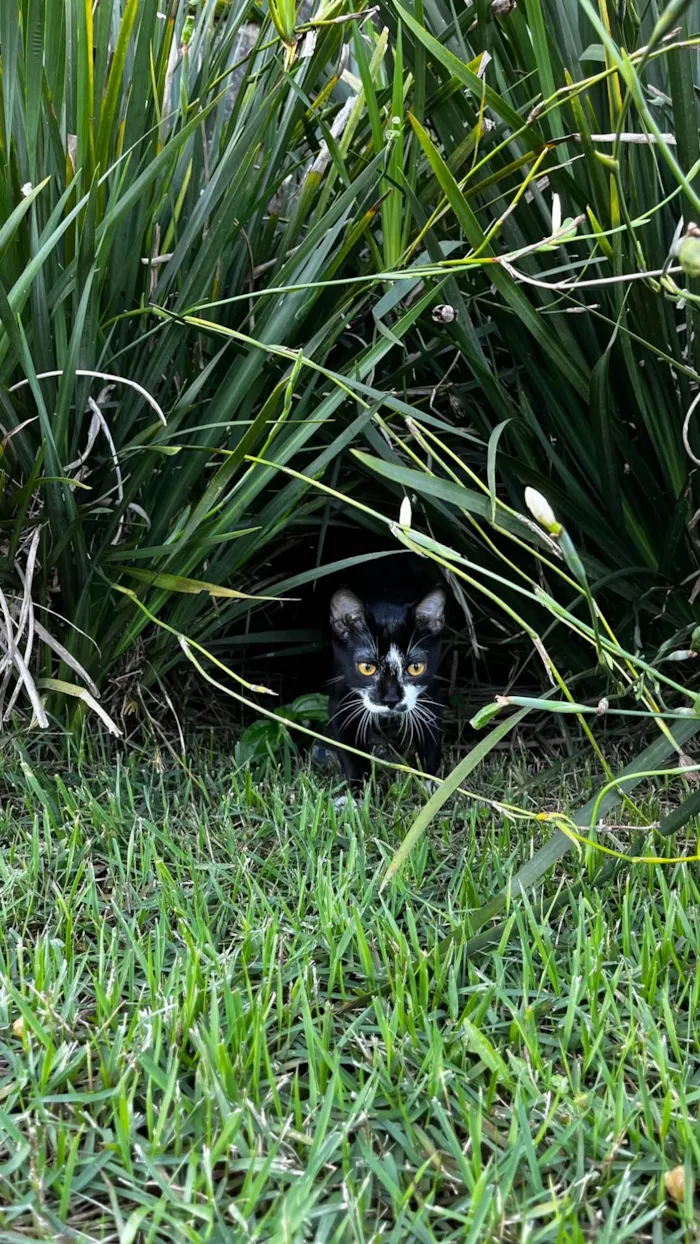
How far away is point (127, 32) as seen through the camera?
1519 mm

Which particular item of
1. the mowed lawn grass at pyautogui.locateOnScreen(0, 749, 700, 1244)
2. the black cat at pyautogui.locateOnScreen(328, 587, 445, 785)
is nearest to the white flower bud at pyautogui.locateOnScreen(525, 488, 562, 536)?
the mowed lawn grass at pyautogui.locateOnScreen(0, 749, 700, 1244)

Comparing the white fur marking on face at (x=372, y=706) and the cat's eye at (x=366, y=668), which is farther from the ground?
the cat's eye at (x=366, y=668)

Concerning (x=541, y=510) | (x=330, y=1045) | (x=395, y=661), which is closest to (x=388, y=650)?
(x=395, y=661)

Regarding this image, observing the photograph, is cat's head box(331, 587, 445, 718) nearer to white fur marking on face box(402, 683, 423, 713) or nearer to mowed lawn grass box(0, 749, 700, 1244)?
white fur marking on face box(402, 683, 423, 713)

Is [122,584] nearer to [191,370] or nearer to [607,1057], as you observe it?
[191,370]

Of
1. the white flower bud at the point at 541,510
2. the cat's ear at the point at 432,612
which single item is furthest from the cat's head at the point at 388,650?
the white flower bud at the point at 541,510

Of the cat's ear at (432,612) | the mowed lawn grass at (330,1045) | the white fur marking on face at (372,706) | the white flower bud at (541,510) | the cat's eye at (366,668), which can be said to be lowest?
the white fur marking on face at (372,706)

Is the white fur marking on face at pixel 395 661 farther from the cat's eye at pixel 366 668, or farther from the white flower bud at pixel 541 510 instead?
the white flower bud at pixel 541 510

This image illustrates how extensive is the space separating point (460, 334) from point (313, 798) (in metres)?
0.75

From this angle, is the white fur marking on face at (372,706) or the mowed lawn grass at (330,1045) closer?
the mowed lawn grass at (330,1045)

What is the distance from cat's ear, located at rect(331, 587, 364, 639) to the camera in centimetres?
221

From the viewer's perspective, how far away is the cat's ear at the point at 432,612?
2152 mm

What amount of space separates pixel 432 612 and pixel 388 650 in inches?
4.6

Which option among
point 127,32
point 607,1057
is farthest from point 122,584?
point 607,1057
